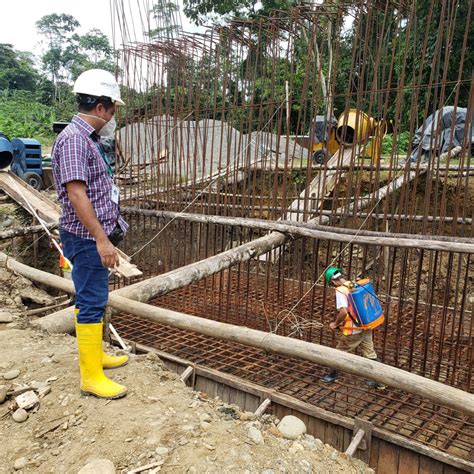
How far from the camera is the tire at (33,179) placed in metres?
8.39

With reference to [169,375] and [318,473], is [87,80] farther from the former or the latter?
[318,473]

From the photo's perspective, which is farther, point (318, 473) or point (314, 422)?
point (314, 422)

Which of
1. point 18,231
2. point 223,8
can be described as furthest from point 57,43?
point 18,231

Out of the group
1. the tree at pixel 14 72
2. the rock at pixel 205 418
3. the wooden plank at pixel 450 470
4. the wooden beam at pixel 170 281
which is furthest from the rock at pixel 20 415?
the tree at pixel 14 72

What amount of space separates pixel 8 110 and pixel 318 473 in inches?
882

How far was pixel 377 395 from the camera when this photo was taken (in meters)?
3.52

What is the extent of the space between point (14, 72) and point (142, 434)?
30914mm

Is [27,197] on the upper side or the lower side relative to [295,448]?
upper

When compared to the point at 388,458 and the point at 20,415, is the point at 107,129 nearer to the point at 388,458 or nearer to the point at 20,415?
the point at 20,415

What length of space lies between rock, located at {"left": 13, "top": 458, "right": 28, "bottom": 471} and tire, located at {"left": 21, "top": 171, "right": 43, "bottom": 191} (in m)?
7.24

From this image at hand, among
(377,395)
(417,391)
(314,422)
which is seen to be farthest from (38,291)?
(417,391)

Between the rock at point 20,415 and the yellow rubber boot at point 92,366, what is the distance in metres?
0.29

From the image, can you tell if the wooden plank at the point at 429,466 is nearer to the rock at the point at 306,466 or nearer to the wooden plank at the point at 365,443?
the wooden plank at the point at 365,443

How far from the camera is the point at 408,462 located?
2895 mm
